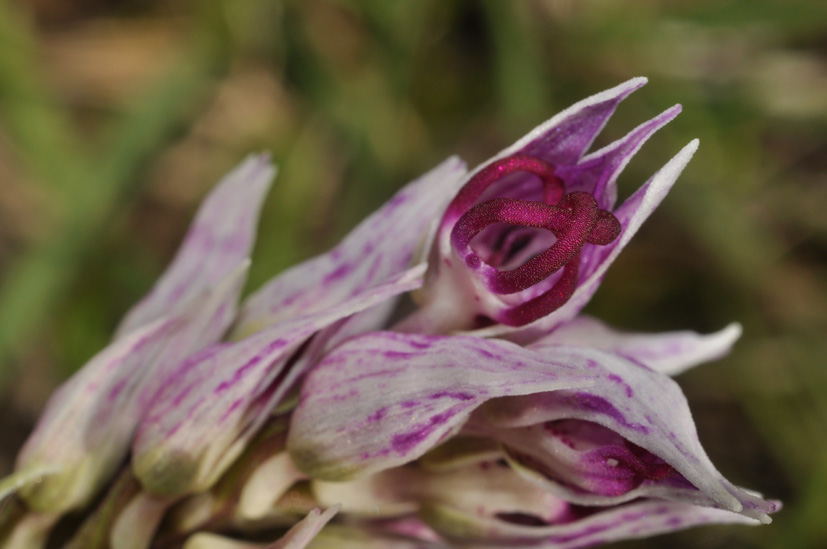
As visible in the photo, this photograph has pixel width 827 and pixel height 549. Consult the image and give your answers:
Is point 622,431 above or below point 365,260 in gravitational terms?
below

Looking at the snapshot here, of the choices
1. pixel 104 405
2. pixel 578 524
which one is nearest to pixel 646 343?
pixel 578 524

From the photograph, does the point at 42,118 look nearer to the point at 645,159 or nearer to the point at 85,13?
the point at 85,13

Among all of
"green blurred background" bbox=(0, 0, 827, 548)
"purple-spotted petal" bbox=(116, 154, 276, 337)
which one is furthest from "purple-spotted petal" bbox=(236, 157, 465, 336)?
"green blurred background" bbox=(0, 0, 827, 548)

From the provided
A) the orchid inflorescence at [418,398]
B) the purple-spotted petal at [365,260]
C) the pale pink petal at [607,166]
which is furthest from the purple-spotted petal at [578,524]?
the pale pink petal at [607,166]

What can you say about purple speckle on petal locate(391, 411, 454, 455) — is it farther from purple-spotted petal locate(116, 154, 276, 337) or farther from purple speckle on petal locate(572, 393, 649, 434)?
purple-spotted petal locate(116, 154, 276, 337)

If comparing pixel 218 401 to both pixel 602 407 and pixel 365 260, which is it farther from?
pixel 602 407

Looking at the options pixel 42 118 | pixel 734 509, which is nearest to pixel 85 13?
pixel 42 118
